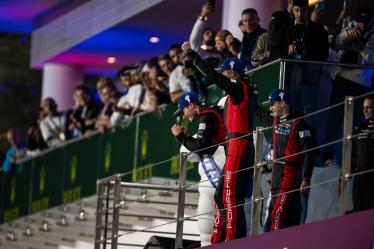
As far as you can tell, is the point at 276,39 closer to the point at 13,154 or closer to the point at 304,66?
the point at 304,66

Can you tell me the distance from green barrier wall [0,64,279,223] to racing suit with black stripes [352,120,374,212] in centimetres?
231

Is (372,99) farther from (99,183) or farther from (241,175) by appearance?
(99,183)

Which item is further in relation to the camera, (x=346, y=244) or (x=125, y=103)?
(x=125, y=103)

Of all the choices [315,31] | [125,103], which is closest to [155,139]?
[125,103]

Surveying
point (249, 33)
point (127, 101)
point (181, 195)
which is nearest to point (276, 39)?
point (249, 33)

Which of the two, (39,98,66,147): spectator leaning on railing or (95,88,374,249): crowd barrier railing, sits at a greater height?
(39,98,66,147): spectator leaning on railing

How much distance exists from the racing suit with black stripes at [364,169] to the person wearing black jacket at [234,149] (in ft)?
3.73

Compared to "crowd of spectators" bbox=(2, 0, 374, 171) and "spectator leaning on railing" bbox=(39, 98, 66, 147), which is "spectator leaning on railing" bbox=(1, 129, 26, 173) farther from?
"crowd of spectators" bbox=(2, 0, 374, 171)

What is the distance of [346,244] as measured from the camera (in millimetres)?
12031

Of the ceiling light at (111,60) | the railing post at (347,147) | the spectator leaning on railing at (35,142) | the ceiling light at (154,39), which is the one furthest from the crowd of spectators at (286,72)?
the ceiling light at (111,60)

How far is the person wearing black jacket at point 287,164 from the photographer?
13.7 meters

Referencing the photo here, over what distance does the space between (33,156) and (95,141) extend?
3218 millimetres

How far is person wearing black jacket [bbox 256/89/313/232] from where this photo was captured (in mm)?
13734

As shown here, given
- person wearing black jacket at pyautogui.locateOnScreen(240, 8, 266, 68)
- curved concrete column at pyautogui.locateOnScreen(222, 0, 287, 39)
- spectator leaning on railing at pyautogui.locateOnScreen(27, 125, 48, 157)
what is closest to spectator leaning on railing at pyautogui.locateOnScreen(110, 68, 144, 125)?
curved concrete column at pyautogui.locateOnScreen(222, 0, 287, 39)
